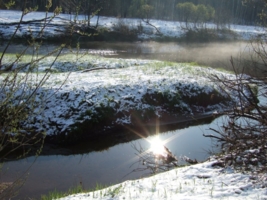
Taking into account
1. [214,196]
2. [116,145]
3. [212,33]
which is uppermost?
[212,33]

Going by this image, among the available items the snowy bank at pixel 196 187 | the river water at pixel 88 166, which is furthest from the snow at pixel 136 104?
the river water at pixel 88 166

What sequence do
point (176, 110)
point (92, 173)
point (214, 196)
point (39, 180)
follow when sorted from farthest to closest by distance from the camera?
point (176, 110), point (92, 173), point (39, 180), point (214, 196)

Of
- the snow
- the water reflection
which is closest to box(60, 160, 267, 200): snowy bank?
the snow

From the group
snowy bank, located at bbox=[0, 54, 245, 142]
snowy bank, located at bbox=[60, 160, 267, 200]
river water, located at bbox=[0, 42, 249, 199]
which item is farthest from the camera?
snowy bank, located at bbox=[0, 54, 245, 142]

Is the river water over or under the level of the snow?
under

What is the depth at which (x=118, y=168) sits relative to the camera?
6.93m

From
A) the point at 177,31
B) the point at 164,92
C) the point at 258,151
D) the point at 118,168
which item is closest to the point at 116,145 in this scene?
the point at 118,168

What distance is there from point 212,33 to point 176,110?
37508mm

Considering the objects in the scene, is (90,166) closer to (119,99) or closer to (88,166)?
(88,166)

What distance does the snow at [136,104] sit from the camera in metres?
4.21

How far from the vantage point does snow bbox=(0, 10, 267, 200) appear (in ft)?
13.8

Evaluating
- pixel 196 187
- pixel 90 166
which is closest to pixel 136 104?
pixel 90 166

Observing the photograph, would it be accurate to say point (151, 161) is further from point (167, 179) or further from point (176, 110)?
point (176, 110)

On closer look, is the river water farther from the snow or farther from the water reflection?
the snow
